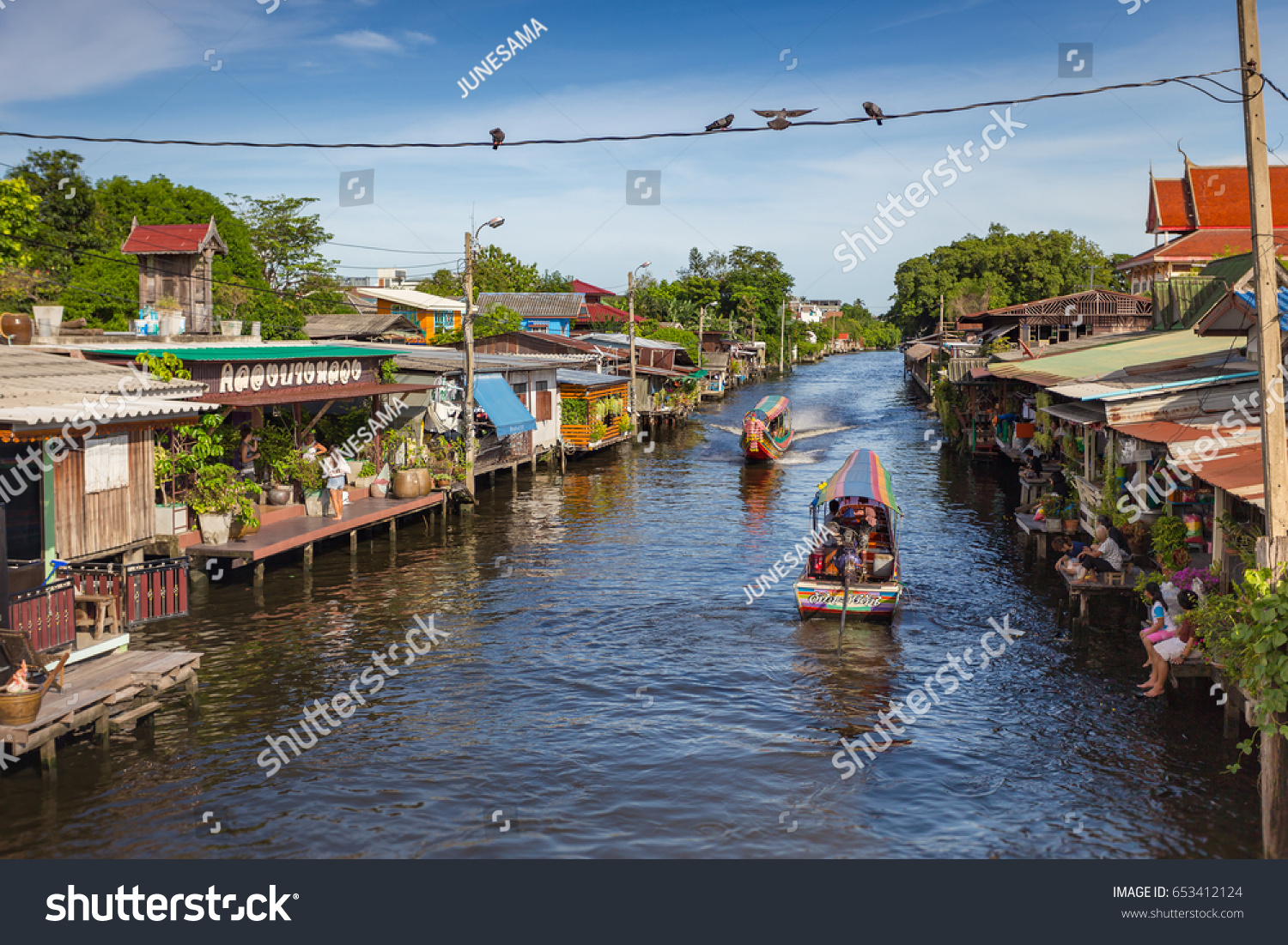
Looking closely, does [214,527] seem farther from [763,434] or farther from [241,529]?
[763,434]

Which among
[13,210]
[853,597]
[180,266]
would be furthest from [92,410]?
[180,266]

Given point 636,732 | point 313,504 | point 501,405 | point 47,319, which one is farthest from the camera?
point 501,405

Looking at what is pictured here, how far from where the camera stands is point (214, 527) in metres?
21.6

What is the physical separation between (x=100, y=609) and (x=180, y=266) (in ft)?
65.7

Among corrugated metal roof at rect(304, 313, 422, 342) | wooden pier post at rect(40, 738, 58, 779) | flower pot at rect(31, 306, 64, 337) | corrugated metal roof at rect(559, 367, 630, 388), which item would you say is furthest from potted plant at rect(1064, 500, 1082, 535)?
corrugated metal roof at rect(304, 313, 422, 342)

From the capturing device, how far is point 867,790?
501 inches

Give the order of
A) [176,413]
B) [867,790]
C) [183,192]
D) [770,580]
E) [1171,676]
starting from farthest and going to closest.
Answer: [183,192] < [770,580] < [176,413] < [1171,676] < [867,790]

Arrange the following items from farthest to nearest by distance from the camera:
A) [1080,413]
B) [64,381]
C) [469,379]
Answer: [469,379], [1080,413], [64,381]

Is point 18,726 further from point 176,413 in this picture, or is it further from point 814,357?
point 814,357

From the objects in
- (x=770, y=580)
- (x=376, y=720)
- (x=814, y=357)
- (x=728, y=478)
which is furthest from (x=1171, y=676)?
(x=814, y=357)

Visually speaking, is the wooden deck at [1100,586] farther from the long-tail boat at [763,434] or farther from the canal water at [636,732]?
the long-tail boat at [763,434]

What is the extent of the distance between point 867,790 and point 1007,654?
6.75m

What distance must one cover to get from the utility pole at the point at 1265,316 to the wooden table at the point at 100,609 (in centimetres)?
1404

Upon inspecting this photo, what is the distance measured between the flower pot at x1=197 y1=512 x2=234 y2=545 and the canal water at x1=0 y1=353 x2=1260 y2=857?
1.26 metres
